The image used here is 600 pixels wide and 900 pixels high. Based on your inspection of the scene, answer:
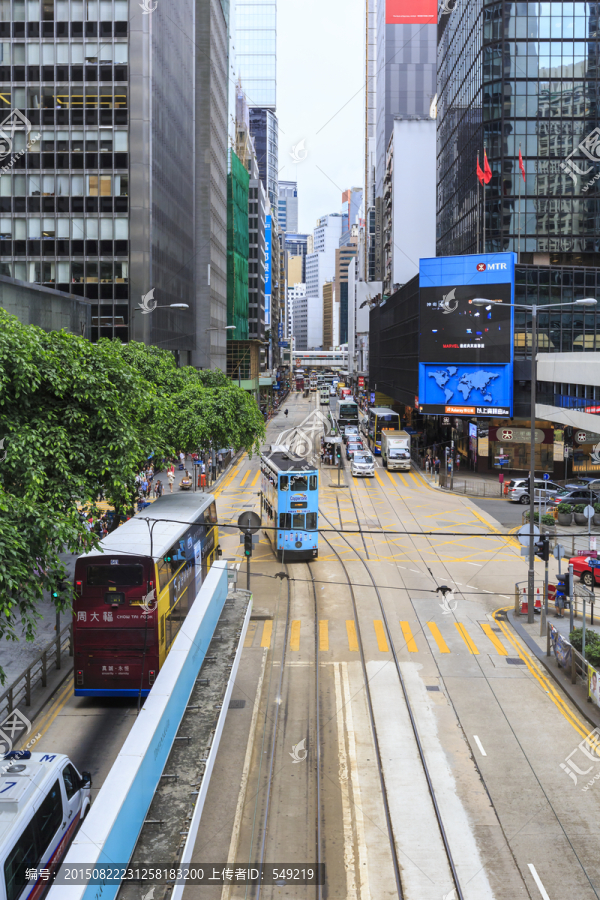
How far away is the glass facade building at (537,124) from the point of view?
197ft

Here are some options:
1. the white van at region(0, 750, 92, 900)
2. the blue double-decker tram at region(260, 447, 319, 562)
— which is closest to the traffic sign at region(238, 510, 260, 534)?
the blue double-decker tram at region(260, 447, 319, 562)

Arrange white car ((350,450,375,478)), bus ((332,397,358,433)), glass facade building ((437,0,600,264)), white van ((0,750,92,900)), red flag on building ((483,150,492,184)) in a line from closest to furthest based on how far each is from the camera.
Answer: white van ((0,750,92,900)), white car ((350,450,375,478)), red flag on building ((483,150,492,184)), glass facade building ((437,0,600,264)), bus ((332,397,358,433))

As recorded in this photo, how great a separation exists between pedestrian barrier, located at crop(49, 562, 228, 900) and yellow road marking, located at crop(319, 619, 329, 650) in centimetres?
721

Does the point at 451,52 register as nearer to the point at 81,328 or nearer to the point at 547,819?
the point at 81,328

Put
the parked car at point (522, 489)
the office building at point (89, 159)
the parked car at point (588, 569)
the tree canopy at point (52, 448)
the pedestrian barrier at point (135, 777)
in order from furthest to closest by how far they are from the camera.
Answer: the office building at point (89, 159) → the parked car at point (522, 489) → the parked car at point (588, 569) → the tree canopy at point (52, 448) → the pedestrian barrier at point (135, 777)

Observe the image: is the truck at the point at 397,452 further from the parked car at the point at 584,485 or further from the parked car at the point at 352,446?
the parked car at the point at 584,485

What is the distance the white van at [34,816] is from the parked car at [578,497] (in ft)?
107

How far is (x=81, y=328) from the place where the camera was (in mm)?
41562

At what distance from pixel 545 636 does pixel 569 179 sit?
51.1 meters

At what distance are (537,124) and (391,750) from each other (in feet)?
192

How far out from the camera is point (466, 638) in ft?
71.6

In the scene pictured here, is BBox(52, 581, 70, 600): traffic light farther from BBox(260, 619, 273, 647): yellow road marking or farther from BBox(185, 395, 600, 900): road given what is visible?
BBox(260, 619, 273, 647): yellow road marking

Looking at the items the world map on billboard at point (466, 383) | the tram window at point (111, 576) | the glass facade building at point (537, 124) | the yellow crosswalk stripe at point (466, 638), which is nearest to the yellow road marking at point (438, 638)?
the yellow crosswalk stripe at point (466, 638)

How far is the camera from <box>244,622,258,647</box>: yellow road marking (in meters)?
21.2
